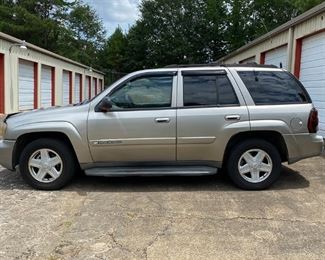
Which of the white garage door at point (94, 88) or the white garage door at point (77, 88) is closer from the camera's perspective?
the white garage door at point (77, 88)

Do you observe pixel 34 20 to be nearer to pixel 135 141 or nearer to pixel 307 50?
pixel 307 50

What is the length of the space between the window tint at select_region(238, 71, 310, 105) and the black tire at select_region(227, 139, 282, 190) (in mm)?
625

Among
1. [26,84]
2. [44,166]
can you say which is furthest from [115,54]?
[44,166]

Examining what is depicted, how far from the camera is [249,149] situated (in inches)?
255

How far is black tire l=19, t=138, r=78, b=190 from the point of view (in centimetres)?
646

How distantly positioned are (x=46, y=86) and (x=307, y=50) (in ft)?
48.9

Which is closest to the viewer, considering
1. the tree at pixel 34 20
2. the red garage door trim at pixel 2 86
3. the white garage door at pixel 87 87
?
the red garage door trim at pixel 2 86

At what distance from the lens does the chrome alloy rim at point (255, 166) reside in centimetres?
649

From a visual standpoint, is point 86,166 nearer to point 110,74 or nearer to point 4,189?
point 4,189

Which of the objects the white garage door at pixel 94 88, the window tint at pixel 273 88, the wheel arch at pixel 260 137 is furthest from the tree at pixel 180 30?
the wheel arch at pixel 260 137

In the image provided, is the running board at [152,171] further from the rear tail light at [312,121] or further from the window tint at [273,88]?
the rear tail light at [312,121]

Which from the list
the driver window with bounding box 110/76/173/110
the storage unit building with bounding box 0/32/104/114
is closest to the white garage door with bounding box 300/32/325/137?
the driver window with bounding box 110/76/173/110

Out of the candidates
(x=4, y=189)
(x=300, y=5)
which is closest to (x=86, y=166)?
(x=4, y=189)

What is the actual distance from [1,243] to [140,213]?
169cm
